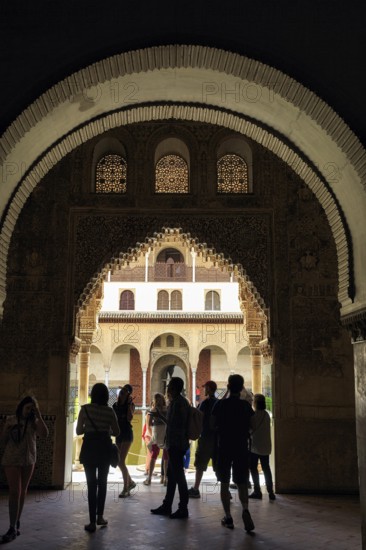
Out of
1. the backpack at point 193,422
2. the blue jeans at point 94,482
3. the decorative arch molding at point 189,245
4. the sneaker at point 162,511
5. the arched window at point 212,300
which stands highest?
the arched window at point 212,300

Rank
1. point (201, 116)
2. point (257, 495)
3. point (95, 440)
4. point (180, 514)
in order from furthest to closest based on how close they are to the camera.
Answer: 1. point (257, 495)
2. point (180, 514)
3. point (201, 116)
4. point (95, 440)

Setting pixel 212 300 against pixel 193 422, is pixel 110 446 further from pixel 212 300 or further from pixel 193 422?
pixel 212 300

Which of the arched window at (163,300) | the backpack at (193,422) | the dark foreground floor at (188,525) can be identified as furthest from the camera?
the arched window at (163,300)

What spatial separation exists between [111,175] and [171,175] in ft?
3.17

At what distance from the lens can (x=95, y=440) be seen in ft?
16.4

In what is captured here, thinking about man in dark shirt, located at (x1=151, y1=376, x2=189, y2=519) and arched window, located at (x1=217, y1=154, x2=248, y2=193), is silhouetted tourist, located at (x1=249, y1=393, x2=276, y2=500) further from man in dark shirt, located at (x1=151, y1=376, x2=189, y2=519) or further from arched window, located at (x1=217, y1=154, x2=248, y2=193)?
arched window, located at (x1=217, y1=154, x2=248, y2=193)

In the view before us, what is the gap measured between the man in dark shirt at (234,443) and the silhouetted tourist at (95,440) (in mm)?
970

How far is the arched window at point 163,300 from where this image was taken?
30266 mm

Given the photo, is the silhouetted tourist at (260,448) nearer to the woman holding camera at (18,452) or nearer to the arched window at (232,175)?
the woman holding camera at (18,452)

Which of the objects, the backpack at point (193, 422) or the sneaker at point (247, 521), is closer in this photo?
the sneaker at point (247, 521)

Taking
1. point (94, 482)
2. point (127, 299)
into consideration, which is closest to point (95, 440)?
point (94, 482)

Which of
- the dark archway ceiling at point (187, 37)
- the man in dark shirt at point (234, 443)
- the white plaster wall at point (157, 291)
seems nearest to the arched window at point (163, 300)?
the white plaster wall at point (157, 291)

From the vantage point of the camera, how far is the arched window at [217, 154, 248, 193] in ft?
29.6

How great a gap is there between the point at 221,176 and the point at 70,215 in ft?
8.18
